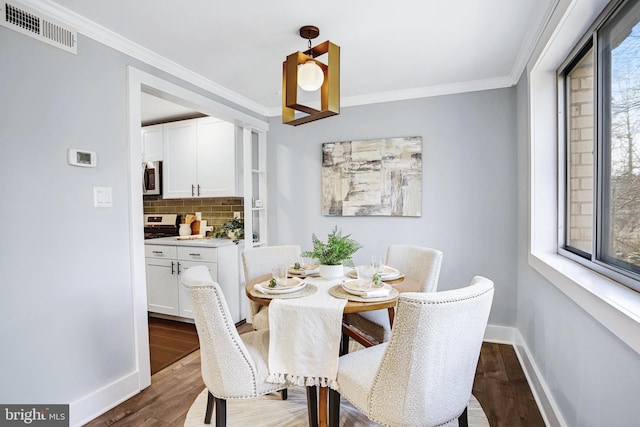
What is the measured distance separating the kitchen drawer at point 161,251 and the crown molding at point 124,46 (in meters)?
1.67

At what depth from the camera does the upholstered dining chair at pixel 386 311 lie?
222cm

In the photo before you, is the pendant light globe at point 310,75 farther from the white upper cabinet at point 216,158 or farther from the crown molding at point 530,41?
the white upper cabinet at point 216,158

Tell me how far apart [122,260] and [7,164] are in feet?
2.64

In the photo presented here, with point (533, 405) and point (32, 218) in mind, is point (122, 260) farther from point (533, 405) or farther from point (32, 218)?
point (533, 405)

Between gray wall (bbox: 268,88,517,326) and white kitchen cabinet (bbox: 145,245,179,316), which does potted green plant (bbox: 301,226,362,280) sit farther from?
white kitchen cabinet (bbox: 145,245,179,316)

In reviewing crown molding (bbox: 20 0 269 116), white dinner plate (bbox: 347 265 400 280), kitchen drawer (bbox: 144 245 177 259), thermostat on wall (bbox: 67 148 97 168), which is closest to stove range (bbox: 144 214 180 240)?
kitchen drawer (bbox: 144 245 177 259)

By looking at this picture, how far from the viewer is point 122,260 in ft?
7.12

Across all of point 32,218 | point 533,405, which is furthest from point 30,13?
point 533,405

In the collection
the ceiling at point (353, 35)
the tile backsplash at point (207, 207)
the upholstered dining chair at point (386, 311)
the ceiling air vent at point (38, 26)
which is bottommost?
the upholstered dining chair at point (386, 311)

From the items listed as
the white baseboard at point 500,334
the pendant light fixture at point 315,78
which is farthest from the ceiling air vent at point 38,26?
the white baseboard at point 500,334

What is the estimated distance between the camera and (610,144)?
1443 millimetres

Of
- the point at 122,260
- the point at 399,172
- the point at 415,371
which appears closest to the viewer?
the point at 415,371

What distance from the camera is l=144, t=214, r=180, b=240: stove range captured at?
439cm

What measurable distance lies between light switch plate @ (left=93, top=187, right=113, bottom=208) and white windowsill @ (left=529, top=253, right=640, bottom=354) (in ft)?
8.17
